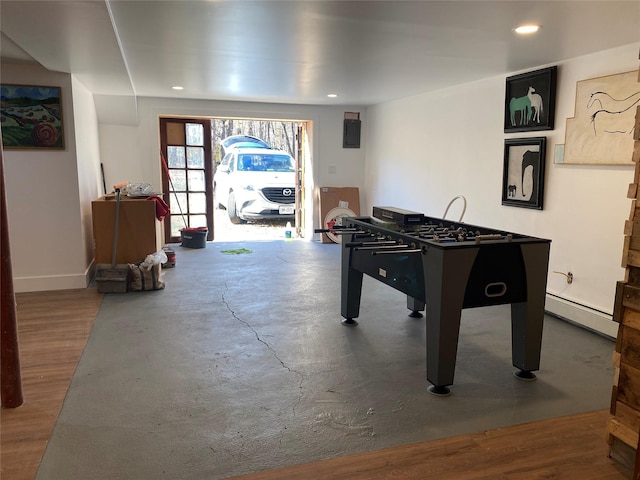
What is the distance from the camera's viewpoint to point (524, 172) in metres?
4.27

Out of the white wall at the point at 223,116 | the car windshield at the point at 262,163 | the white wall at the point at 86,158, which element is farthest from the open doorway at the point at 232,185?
the white wall at the point at 86,158

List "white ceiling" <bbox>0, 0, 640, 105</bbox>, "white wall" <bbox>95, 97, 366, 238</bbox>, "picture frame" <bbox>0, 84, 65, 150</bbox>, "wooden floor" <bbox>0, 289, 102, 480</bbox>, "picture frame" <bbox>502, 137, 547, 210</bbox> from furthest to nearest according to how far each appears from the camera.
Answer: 1. "white wall" <bbox>95, 97, 366, 238</bbox>
2. "picture frame" <bbox>0, 84, 65, 150</bbox>
3. "picture frame" <bbox>502, 137, 547, 210</bbox>
4. "white ceiling" <bbox>0, 0, 640, 105</bbox>
5. "wooden floor" <bbox>0, 289, 102, 480</bbox>

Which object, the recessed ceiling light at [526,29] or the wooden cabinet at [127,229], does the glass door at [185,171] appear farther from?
the recessed ceiling light at [526,29]

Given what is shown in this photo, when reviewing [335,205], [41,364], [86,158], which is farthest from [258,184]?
[41,364]

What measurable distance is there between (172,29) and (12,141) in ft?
7.64

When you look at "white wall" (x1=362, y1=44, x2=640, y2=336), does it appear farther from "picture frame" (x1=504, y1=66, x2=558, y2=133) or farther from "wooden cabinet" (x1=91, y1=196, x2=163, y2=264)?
"wooden cabinet" (x1=91, y1=196, x2=163, y2=264)

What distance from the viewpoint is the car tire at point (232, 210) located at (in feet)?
30.5

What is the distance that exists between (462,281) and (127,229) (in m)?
3.47

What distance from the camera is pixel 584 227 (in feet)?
12.2

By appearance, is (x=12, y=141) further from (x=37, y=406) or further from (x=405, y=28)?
(x=405, y=28)

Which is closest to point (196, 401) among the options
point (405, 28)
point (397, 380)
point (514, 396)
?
point (397, 380)

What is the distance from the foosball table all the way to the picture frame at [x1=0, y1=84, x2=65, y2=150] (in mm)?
3276

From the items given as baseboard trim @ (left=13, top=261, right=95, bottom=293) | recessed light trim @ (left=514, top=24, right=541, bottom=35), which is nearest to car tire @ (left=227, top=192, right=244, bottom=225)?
baseboard trim @ (left=13, top=261, right=95, bottom=293)

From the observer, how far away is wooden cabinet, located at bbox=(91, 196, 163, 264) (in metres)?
4.61
